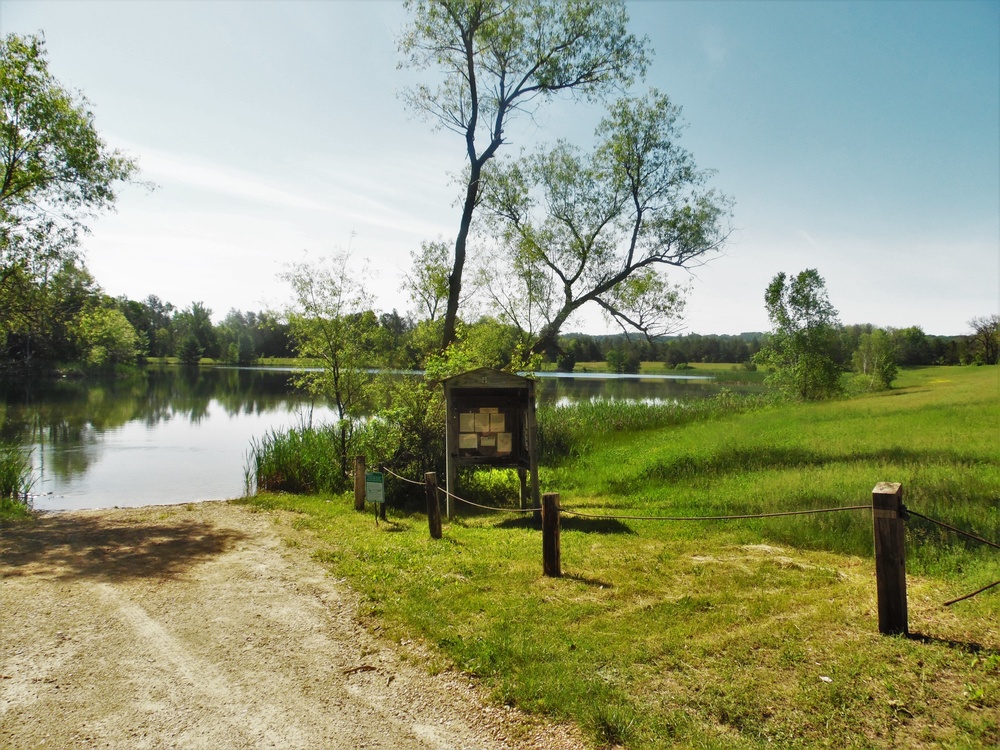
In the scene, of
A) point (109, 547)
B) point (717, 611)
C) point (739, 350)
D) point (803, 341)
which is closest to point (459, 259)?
point (109, 547)

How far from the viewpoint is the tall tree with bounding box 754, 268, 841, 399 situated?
44219mm

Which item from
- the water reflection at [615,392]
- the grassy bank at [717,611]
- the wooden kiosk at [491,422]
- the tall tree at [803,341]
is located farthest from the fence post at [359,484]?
the tall tree at [803,341]

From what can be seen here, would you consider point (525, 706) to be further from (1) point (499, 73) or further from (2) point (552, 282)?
(2) point (552, 282)

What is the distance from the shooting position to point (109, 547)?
9.06m

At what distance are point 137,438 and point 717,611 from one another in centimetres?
2682

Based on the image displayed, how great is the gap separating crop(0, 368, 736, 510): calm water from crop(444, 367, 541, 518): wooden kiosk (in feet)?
24.6

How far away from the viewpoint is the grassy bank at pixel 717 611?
13.5 feet

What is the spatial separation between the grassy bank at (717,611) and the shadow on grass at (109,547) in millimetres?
1859

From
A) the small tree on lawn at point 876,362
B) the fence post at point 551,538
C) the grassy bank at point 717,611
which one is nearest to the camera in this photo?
the grassy bank at point 717,611

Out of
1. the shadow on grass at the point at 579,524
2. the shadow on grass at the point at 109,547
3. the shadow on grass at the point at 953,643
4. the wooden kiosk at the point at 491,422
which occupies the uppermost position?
the wooden kiosk at the point at 491,422

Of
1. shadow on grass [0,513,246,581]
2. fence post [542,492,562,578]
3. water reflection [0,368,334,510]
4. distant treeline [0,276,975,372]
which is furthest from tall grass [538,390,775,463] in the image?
fence post [542,492,562,578]

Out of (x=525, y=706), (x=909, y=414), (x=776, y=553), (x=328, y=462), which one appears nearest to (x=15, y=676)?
(x=525, y=706)

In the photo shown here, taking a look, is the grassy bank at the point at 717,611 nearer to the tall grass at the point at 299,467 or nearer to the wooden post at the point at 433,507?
the wooden post at the point at 433,507

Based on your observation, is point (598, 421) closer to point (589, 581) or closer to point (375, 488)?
point (375, 488)
